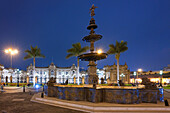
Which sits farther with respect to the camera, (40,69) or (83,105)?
(40,69)

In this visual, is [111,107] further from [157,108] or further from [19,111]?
[19,111]

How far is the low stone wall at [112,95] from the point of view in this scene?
8.56 metres

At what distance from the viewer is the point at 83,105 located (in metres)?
8.27

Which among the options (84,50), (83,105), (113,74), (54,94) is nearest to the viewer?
(83,105)

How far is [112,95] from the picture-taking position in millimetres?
8805

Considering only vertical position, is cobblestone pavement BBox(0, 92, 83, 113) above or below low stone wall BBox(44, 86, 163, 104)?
below

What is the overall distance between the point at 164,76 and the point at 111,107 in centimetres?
5378

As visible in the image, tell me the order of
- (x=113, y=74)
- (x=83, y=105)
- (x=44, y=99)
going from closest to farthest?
(x=83, y=105) → (x=44, y=99) → (x=113, y=74)

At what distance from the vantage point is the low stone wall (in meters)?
8.56

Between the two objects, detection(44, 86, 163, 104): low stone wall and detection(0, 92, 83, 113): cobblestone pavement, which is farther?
detection(44, 86, 163, 104): low stone wall

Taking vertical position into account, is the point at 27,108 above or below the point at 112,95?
below

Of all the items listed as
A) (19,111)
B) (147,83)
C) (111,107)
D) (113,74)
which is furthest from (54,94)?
(113,74)

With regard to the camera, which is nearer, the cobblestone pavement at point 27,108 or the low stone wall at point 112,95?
the cobblestone pavement at point 27,108

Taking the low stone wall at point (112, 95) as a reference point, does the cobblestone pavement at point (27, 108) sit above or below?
below
